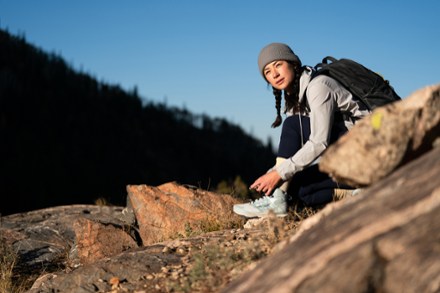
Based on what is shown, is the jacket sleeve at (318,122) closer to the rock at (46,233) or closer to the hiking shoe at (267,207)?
the hiking shoe at (267,207)

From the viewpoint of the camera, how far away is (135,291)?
11.6 feet

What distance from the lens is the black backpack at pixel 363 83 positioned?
3918 mm

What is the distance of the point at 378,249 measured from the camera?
6.88 feet

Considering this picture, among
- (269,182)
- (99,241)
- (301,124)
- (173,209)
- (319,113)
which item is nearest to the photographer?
(319,113)

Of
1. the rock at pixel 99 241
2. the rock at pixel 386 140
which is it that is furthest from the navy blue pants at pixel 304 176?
the rock at pixel 99 241

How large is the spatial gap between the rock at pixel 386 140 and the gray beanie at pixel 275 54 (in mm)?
1574

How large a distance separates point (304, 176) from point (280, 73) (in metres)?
0.88

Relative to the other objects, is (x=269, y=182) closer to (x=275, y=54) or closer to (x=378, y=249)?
(x=275, y=54)

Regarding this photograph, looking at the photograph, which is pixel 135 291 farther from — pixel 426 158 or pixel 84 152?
pixel 84 152

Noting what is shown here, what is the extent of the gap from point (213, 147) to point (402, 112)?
41.0 meters

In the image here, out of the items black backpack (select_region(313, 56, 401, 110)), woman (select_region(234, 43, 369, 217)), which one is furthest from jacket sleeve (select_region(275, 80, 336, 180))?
black backpack (select_region(313, 56, 401, 110))

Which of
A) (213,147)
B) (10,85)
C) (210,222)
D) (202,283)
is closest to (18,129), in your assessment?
(10,85)

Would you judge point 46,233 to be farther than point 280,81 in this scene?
Yes

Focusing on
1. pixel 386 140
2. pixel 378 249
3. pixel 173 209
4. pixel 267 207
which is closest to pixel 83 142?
pixel 173 209
